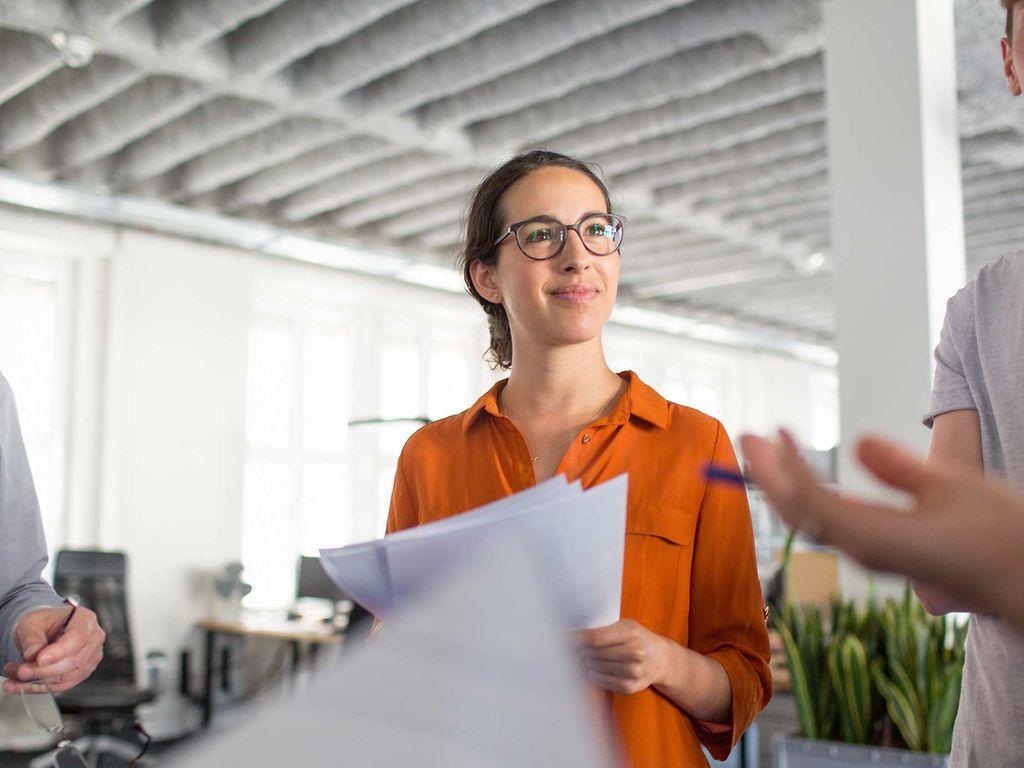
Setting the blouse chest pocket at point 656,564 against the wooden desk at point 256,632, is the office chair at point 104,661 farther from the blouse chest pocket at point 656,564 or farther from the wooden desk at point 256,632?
the blouse chest pocket at point 656,564

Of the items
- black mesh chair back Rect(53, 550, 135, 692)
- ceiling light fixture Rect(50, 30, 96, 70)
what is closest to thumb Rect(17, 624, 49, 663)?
ceiling light fixture Rect(50, 30, 96, 70)

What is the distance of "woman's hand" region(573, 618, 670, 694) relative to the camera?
98cm

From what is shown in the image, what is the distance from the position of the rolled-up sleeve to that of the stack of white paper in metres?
0.41

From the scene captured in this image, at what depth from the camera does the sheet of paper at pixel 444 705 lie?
0.42 metres

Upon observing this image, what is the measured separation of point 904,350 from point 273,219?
5.18m

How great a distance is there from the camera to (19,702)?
4.35ft

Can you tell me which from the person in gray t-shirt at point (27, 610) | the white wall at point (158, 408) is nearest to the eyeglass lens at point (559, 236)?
the person in gray t-shirt at point (27, 610)

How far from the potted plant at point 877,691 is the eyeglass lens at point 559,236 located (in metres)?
1.78

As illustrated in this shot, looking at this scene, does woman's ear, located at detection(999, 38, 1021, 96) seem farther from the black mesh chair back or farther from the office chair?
the black mesh chair back

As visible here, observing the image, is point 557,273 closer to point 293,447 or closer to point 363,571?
point 363,571

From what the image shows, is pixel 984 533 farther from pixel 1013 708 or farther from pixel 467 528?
pixel 1013 708

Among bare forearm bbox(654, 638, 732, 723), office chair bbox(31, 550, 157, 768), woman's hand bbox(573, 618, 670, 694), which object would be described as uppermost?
woman's hand bbox(573, 618, 670, 694)

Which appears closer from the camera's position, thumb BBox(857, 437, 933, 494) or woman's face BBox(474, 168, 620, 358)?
thumb BBox(857, 437, 933, 494)

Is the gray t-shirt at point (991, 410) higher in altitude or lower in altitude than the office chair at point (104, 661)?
higher
